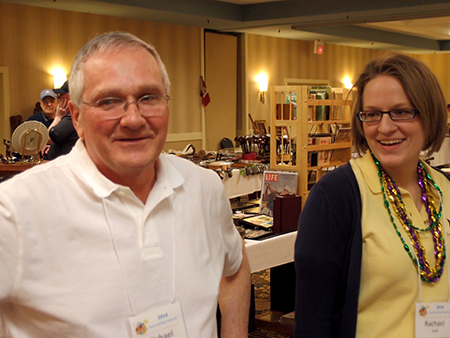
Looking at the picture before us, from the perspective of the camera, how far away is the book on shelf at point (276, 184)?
12.3 ft

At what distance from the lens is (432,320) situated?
1.52 metres

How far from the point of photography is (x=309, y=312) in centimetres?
153

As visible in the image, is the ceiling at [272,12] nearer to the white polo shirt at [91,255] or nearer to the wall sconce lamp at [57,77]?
the wall sconce lamp at [57,77]

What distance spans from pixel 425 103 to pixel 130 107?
0.84m

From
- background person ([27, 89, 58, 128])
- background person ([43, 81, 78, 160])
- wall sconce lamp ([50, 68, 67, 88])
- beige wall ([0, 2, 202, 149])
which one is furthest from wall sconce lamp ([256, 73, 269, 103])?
background person ([43, 81, 78, 160])

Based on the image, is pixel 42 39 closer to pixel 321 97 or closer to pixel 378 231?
pixel 321 97

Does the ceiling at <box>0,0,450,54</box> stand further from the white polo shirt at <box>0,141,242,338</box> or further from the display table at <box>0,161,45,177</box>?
the white polo shirt at <box>0,141,242,338</box>

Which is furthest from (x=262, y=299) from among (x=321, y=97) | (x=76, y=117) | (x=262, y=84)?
(x=262, y=84)

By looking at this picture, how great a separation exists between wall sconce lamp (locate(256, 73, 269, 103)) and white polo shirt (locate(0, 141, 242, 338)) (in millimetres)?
11060

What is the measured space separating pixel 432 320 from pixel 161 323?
76 centimetres

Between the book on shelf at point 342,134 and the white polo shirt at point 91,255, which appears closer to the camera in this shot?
the white polo shirt at point 91,255

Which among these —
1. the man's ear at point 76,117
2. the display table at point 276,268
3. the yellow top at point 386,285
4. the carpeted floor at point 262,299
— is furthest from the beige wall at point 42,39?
the yellow top at point 386,285

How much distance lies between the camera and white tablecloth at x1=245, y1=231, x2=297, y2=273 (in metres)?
2.94

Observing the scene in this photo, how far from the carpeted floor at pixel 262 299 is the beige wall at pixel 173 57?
4.90 metres
